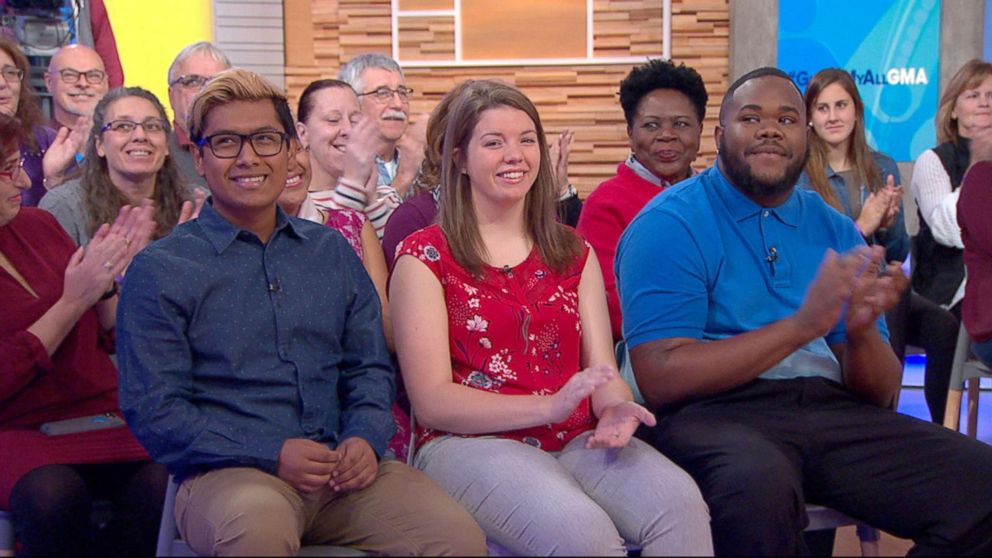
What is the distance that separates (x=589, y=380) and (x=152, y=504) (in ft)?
3.35

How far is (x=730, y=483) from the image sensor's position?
2160 millimetres

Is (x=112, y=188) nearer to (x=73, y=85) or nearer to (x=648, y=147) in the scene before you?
(x=73, y=85)

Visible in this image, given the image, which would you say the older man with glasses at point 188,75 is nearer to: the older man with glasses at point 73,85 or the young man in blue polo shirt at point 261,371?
the older man with glasses at point 73,85

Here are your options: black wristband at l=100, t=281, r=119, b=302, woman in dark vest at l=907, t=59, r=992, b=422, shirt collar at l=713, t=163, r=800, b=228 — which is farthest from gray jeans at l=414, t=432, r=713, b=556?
woman in dark vest at l=907, t=59, r=992, b=422

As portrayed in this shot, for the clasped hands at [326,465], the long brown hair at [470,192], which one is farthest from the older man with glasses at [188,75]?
the clasped hands at [326,465]

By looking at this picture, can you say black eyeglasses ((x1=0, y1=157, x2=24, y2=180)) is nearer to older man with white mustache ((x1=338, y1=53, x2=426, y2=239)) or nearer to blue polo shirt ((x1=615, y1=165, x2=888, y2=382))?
blue polo shirt ((x1=615, y1=165, x2=888, y2=382))

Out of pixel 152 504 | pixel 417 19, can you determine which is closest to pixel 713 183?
pixel 152 504

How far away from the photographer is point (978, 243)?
3.38 metres

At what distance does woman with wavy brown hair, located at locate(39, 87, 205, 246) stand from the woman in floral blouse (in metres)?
0.95

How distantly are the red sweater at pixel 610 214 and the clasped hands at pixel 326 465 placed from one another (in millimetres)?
1138

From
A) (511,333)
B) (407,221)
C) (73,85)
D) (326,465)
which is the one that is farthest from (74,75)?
(326,465)

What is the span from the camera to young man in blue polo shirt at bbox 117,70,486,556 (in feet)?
6.56

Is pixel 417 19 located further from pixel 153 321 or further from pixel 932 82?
pixel 153 321

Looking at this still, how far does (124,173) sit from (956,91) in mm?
3255
